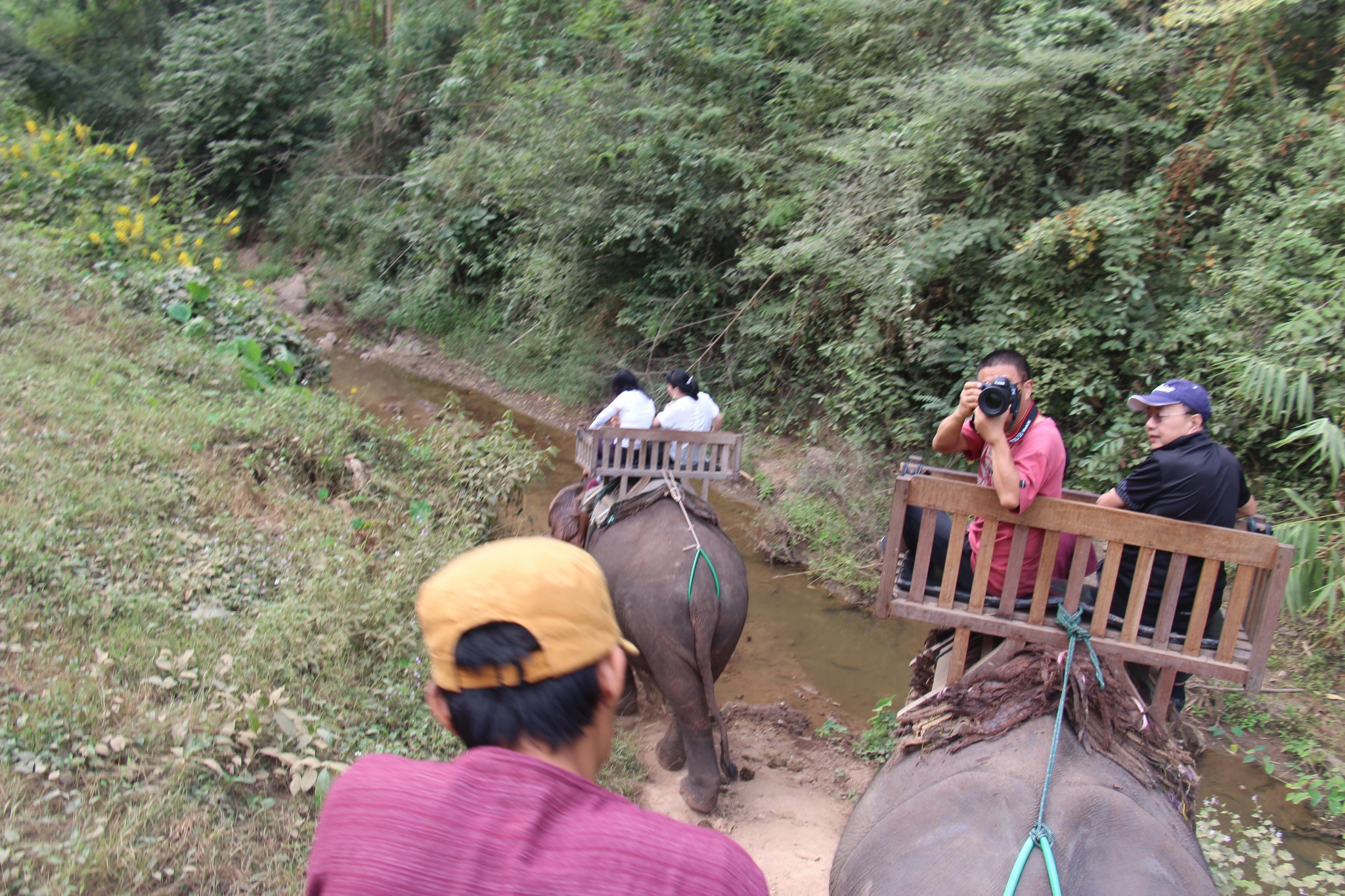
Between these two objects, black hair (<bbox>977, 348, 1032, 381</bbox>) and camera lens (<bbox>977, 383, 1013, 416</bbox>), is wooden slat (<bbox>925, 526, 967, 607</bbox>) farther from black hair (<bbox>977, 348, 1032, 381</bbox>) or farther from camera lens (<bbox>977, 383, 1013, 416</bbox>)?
black hair (<bbox>977, 348, 1032, 381</bbox>)

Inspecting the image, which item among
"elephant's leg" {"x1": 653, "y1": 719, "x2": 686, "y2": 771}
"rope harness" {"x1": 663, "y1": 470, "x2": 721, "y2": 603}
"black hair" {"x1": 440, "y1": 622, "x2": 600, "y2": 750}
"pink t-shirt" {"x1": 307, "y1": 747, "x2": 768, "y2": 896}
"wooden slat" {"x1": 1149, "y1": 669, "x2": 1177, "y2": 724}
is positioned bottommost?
"elephant's leg" {"x1": 653, "y1": 719, "x2": 686, "y2": 771}

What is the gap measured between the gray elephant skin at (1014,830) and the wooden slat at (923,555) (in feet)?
1.85

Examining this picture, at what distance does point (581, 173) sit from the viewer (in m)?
11.5

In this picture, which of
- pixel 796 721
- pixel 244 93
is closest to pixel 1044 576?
pixel 796 721

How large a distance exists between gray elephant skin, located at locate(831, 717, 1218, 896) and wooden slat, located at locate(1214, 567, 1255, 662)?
56 centimetres

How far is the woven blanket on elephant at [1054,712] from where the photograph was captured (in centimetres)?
267

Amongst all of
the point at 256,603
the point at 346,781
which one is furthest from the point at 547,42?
the point at 346,781

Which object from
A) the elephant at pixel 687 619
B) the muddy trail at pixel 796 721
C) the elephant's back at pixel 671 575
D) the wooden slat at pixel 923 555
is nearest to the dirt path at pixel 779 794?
the muddy trail at pixel 796 721

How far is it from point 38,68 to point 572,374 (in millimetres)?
15209

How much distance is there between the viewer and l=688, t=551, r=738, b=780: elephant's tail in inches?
168

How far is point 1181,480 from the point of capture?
3.04m

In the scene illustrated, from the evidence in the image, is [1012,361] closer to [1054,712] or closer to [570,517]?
[1054,712]

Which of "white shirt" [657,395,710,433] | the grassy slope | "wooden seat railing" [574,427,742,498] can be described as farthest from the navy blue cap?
the grassy slope

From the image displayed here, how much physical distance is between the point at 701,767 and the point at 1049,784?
2.32m
